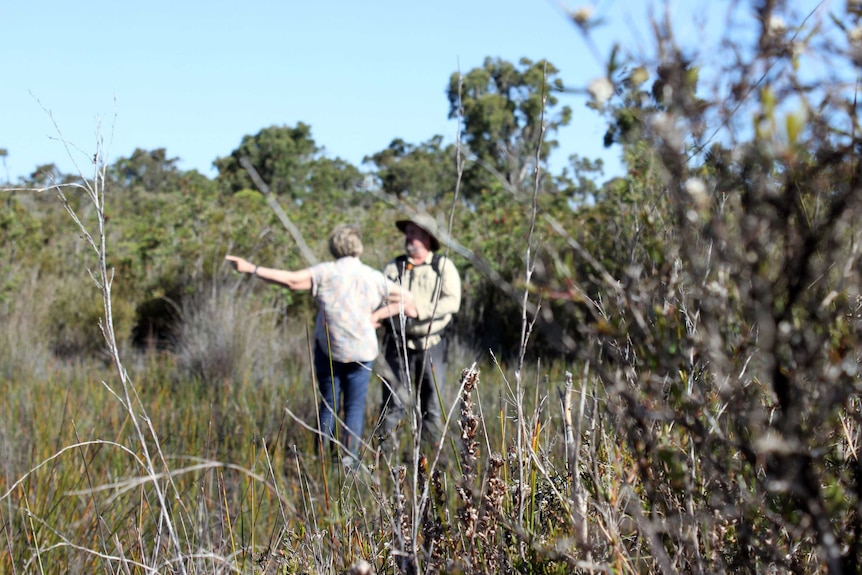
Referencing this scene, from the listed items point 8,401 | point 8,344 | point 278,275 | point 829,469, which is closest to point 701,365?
point 829,469

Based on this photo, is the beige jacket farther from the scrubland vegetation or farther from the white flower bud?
the white flower bud

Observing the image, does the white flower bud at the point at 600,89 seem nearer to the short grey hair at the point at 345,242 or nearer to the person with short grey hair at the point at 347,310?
the person with short grey hair at the point at 347,310

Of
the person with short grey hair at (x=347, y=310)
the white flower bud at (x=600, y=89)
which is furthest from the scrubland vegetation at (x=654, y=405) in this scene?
the person with short grey hair at (x=347, y=310)

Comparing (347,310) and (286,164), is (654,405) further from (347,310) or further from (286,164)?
(286,164)

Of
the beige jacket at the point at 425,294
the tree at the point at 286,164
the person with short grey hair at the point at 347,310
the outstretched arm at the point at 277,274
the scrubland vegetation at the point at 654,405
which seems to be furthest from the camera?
the tree at the point at 286,164

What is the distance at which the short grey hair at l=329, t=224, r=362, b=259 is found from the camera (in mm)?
5238

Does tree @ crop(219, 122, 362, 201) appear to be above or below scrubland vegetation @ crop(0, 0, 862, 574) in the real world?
above

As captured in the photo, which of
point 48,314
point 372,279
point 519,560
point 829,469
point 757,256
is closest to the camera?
point 757,256

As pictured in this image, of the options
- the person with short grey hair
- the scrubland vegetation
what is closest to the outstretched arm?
the person with short grey hair

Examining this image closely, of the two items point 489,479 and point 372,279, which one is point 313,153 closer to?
point 372,279

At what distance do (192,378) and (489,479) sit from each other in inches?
242

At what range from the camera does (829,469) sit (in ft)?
5.32

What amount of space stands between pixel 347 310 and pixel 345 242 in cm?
47

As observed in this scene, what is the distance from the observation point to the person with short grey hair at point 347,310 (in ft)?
16.2
